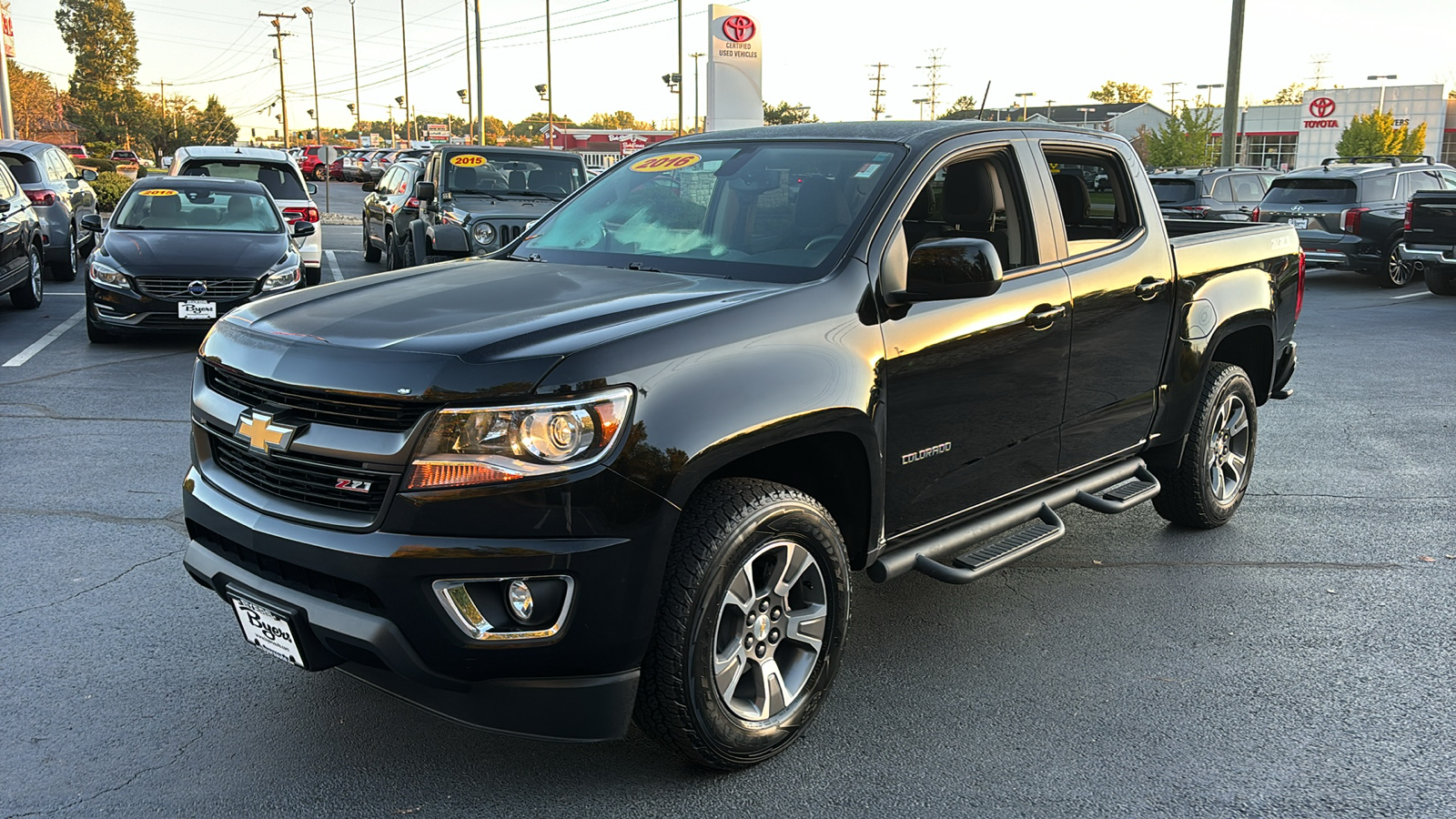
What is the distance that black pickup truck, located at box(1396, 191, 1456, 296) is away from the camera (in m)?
15.2

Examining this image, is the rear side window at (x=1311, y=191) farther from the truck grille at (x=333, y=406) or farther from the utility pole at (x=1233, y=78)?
the truck grille at (x=333, y=406)

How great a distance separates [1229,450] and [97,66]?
3865 inches

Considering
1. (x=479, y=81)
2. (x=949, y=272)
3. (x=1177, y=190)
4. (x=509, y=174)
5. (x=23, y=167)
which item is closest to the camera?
(x=949, y=272)

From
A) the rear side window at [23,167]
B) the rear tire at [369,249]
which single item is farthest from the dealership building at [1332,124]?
the rear side window at [23,167]

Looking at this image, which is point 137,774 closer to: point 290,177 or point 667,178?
point 667,178

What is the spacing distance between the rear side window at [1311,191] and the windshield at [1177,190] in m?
1.77

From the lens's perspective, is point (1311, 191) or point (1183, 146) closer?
point (1311, 191)

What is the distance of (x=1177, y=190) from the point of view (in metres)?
19.6

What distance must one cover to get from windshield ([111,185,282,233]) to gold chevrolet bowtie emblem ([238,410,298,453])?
28.2 feet

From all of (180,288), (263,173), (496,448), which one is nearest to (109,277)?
(180,288)

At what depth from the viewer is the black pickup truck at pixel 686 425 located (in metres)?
2.83

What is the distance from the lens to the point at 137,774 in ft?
10.6

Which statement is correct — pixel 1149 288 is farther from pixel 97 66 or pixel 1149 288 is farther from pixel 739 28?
pixel 97 66

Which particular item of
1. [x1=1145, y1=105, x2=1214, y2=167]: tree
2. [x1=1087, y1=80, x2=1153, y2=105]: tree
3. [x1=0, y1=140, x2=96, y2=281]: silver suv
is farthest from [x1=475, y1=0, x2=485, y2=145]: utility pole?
[x1=1087, y1=80, x2=1153, y2=105]: tree
